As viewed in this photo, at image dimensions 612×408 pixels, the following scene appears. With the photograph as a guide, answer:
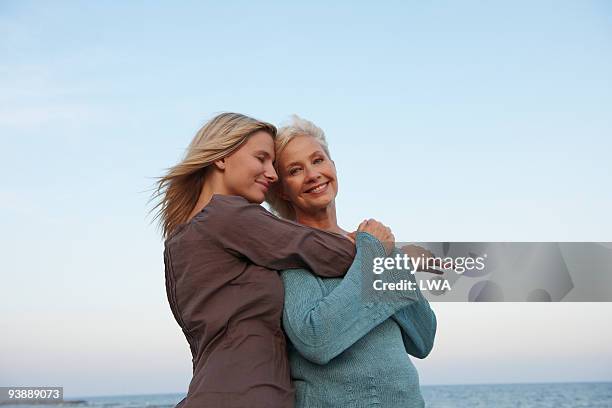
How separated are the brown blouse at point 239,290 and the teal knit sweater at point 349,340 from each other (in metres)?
0.05

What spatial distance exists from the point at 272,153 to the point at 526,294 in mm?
1390

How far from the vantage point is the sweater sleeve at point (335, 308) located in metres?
2.05

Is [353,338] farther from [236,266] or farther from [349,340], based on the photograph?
[236,266]

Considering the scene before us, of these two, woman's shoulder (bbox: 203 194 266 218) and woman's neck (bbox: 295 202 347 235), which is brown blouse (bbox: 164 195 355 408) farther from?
woman's neck (bbox: 295 202 347 235)

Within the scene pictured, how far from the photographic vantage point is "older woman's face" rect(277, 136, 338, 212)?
2615 mm

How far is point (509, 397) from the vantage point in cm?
3025

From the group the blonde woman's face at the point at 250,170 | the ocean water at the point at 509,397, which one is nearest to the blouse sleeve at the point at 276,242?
the blonde woman's face at the point at 250,170

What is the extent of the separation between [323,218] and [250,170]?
1.38ft

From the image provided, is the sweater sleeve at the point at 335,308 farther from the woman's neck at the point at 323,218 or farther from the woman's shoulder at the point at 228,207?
the woman's neck at the point at 323,218

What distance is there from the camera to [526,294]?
324 cm

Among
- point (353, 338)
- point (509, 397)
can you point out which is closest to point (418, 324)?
point (353, 338)

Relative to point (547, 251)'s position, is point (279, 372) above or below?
below

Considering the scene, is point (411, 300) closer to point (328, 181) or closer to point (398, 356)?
point (398, 356)

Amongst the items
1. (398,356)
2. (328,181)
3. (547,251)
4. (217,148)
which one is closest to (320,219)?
(328,181)
